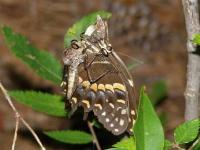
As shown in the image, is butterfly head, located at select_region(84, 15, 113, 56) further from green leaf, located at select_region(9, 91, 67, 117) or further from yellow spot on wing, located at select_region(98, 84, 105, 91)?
green leaf, located at select_region(9, 91, 67, 117)

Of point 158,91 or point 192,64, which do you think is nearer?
point 192,64

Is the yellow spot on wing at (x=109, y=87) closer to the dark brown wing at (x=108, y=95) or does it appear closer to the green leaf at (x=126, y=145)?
the dark brown wing at (x=108, y=95)

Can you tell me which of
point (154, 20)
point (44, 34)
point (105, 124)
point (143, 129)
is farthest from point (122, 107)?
point (154, 20)

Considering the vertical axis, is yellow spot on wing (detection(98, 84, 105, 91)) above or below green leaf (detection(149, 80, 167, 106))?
above

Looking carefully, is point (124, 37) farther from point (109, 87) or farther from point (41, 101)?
point (109, 87)

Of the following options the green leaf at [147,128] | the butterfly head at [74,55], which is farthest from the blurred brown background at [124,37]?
the green leaf at [147,128]

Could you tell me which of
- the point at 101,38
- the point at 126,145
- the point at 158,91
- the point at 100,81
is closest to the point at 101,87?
the point at 100,81

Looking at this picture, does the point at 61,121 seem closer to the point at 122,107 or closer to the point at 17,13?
the point at 17,13

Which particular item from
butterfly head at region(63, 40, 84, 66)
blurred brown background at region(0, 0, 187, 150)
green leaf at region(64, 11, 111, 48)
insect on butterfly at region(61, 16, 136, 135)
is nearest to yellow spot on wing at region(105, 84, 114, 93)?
insect on butterfly at region(61, 16, 136, 135)
